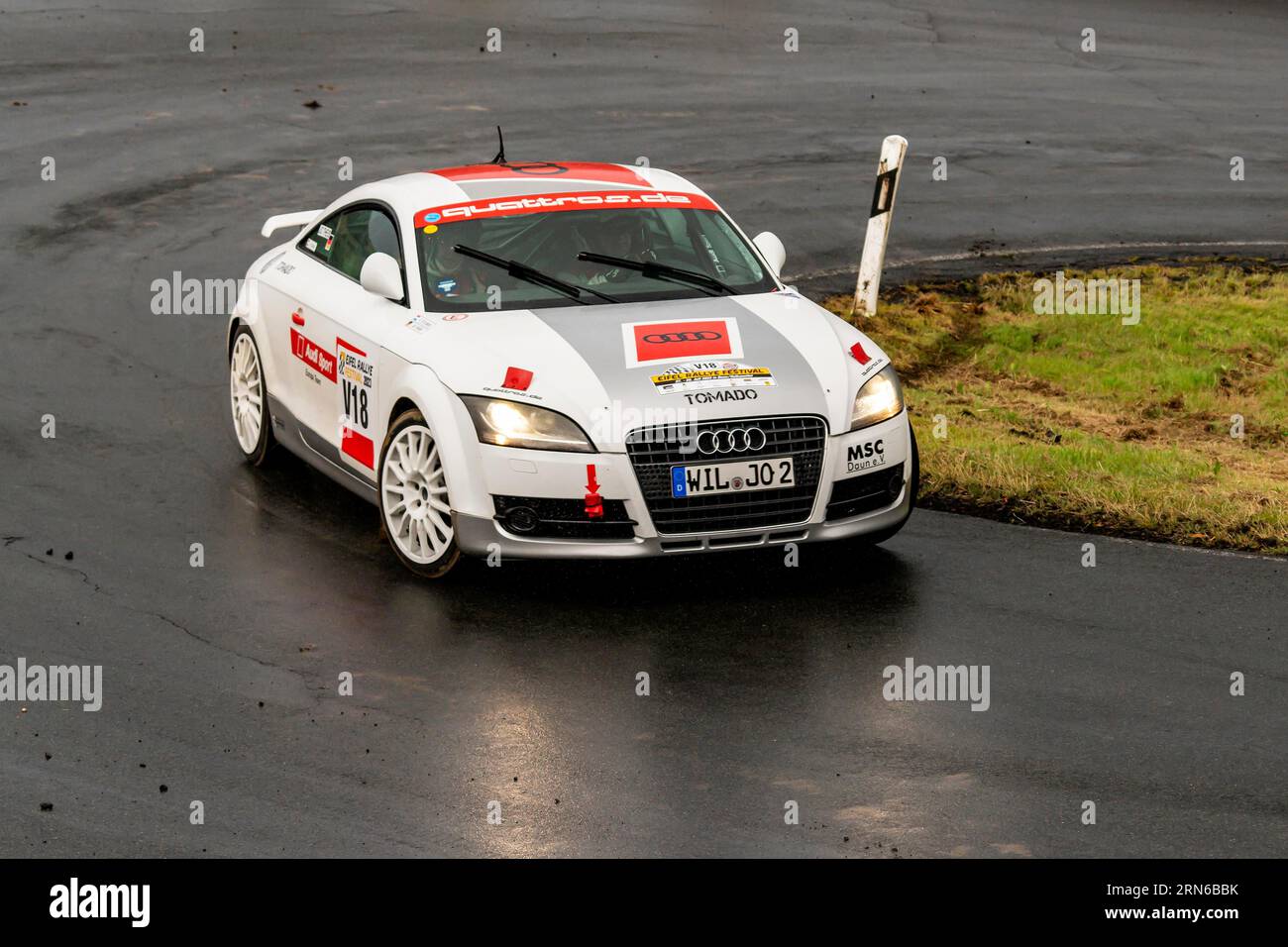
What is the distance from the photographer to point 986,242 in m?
17.1

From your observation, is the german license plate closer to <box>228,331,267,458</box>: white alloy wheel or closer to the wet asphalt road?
the wet asphalt road

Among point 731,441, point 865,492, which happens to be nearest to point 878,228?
point 865,492

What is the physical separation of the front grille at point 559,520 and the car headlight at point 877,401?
1.17 meters

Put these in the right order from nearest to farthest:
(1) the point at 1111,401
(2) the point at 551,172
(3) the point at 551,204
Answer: (3) the point at 551,204
(2) the point at 551,172
(1) the point at 1111,401

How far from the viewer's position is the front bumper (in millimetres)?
8352

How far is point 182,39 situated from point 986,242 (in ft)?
38.5

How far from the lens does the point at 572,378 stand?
8.54 metres

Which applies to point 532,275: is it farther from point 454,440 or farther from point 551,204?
point 454,440

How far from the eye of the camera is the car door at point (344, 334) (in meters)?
9.41

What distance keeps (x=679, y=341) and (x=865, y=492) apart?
1.10 m

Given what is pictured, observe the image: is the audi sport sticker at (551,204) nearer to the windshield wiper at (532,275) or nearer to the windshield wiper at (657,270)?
the windshield wiper at (532,275)

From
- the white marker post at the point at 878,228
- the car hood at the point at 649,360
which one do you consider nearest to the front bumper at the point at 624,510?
the car hood at the point at 649,360

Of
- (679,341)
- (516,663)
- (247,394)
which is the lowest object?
(516,663)

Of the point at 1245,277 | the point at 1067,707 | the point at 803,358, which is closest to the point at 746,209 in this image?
the point at 1245,277
